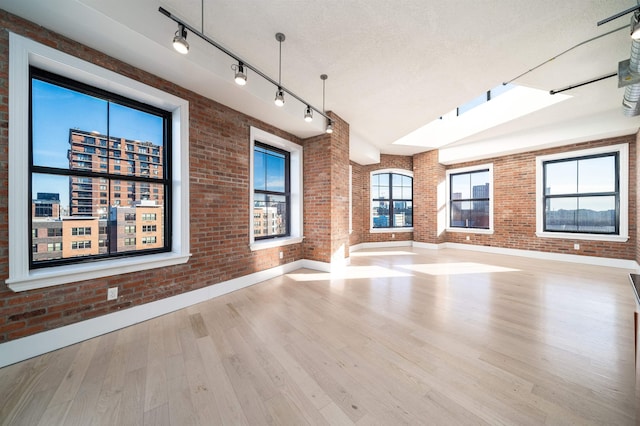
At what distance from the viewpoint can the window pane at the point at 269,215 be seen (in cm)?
385

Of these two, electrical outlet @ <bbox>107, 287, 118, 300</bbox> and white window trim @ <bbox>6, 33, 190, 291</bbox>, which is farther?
electrical outlet @ <bbox>107, 287, 118, 300</bbox>

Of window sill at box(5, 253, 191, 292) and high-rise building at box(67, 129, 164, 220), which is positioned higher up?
high-rise building at box(67, 129, 164, 220)

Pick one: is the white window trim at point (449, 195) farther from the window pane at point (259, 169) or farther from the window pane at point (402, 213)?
the window pane at point (259, 169)

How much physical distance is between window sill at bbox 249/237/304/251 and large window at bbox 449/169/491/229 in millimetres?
5516

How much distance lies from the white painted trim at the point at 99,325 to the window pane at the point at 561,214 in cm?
740

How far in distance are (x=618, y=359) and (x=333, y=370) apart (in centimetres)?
228

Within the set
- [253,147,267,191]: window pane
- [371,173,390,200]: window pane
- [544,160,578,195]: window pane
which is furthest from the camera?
[371,173,390,200]: window pane

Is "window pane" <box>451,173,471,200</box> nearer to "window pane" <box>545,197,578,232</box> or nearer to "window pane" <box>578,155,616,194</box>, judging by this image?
"window pane" <box>545,197,578,232</box>

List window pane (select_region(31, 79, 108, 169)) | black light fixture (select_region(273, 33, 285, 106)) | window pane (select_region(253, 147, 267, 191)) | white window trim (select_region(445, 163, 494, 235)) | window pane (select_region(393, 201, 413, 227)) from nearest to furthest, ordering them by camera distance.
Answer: window pane (select_region(31, 79, 108, 169)) < black light fixture (select_region(273, 33, 285, 106)) < window pane (select_region(253, 147, 267, 191)) < white window trim (select_region(445, 163, 494, 235)) < window pane (select_region(393, 201, 413, 227))

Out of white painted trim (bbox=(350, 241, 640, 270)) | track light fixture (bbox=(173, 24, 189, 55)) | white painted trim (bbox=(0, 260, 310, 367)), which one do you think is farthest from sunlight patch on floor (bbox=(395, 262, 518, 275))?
track light fixture (bbox=(173, 24, 189, 55))

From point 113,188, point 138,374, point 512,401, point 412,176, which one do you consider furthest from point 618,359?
point 412,176

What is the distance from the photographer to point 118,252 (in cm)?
238

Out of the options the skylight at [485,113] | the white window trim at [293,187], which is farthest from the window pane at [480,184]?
the white window trim at [293,187]

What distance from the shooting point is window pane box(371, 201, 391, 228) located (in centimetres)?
721
